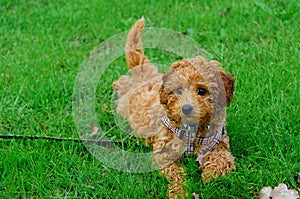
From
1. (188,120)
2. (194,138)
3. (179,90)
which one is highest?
(179,90)

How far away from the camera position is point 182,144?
3053mm

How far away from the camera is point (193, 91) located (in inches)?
109

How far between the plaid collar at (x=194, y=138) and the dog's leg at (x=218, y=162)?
0.13 feet

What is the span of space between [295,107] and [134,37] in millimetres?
1290

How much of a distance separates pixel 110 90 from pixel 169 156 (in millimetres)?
1198

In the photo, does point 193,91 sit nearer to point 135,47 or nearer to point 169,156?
point 169,156

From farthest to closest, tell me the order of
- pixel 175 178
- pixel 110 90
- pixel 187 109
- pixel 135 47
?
pixel 110 90 < pixel 135 47 < pixel 175 178 < pixel 187 109

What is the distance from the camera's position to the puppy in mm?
2764

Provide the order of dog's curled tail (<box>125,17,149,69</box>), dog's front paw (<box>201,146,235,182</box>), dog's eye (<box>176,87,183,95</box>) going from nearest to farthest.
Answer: dog's eye (<box>176,87,183,95</box>) < dog's front paw (<box>201,146,235,182</box>) < dog's curled tail (<box>125,17,149,69</box>)

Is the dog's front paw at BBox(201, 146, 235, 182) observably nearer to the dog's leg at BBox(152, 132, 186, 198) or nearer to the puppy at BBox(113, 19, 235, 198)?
the puppy at BBox(113, 19, 235, 198)

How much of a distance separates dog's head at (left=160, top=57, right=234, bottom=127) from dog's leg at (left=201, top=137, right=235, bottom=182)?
9.1 inches

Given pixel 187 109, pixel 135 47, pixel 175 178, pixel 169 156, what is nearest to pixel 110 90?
pixel 135 47

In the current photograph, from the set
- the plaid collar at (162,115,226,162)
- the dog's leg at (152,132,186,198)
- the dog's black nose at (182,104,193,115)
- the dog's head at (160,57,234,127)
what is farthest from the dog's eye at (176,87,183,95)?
the dog's leg at (152,132,186,198)

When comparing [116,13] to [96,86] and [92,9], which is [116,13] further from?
[96,86]
